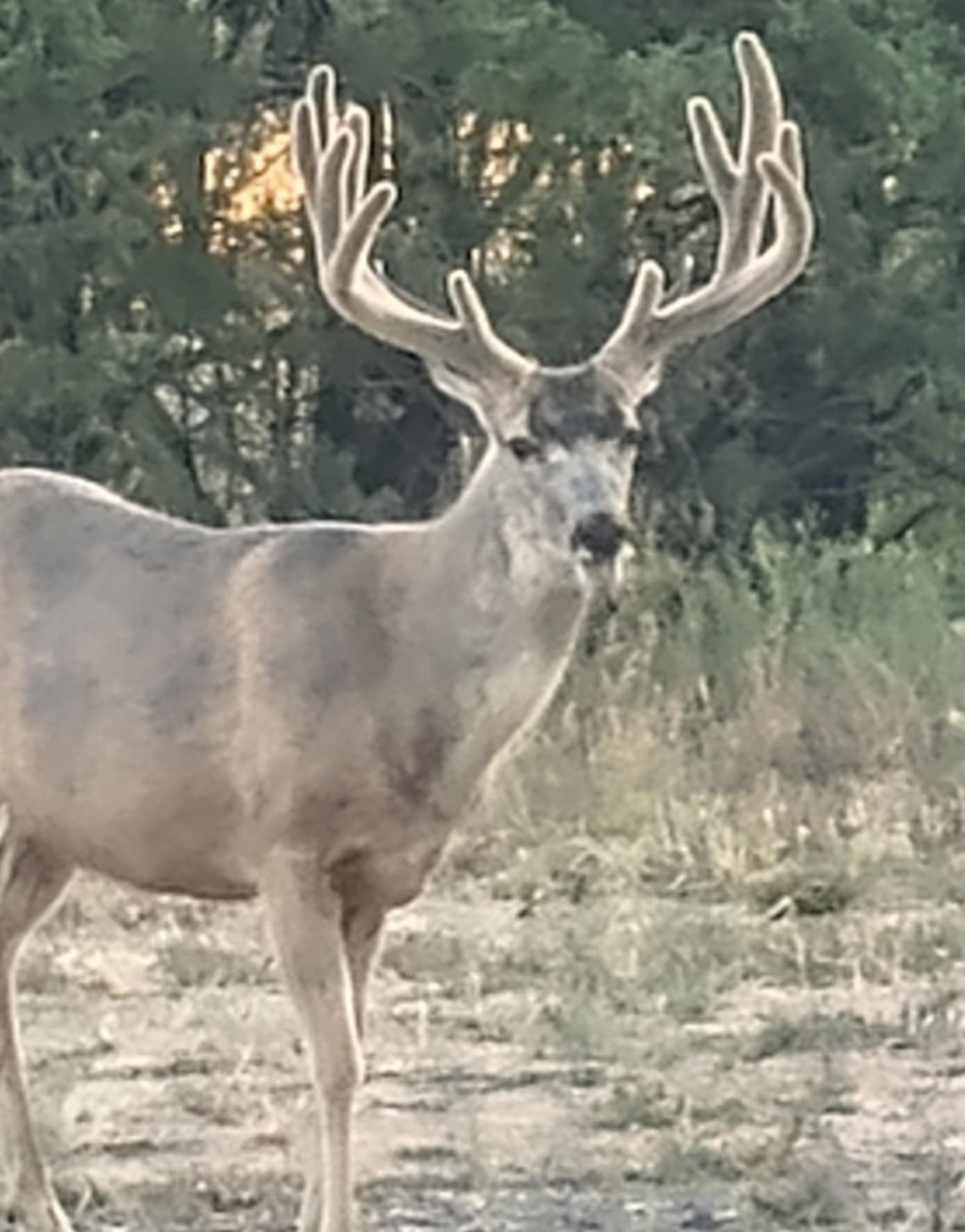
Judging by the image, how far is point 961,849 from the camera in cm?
1171

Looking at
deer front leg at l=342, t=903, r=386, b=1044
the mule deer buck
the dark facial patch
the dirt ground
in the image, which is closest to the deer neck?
the mule deer buck

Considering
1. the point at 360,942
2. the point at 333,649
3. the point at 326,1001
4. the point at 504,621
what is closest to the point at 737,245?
the point at 504,621

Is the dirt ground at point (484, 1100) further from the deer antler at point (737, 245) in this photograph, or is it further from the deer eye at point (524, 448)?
the deer antler at point (737, 245)

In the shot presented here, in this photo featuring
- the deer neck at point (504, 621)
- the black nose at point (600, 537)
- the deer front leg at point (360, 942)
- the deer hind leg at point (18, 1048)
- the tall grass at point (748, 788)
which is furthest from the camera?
the tall grass at point (748, 788)

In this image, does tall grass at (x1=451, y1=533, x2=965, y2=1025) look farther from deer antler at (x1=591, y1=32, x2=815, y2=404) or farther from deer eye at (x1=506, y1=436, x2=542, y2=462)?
deer eye at (x1=506, y1=436, x2=542, y2=462)

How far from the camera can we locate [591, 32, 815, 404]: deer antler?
7.37 metres

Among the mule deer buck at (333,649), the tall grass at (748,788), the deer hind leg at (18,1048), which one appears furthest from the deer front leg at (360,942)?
the tall grass at (748,788)

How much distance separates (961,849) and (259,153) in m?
5.04

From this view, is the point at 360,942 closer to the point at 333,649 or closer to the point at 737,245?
the point at 333,649

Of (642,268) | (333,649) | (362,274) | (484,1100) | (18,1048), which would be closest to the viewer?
(333,649)

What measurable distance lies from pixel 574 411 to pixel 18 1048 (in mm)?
2004

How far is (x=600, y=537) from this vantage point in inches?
270

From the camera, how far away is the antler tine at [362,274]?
7.27m

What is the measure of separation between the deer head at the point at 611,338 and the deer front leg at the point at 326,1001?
0.90 meters
